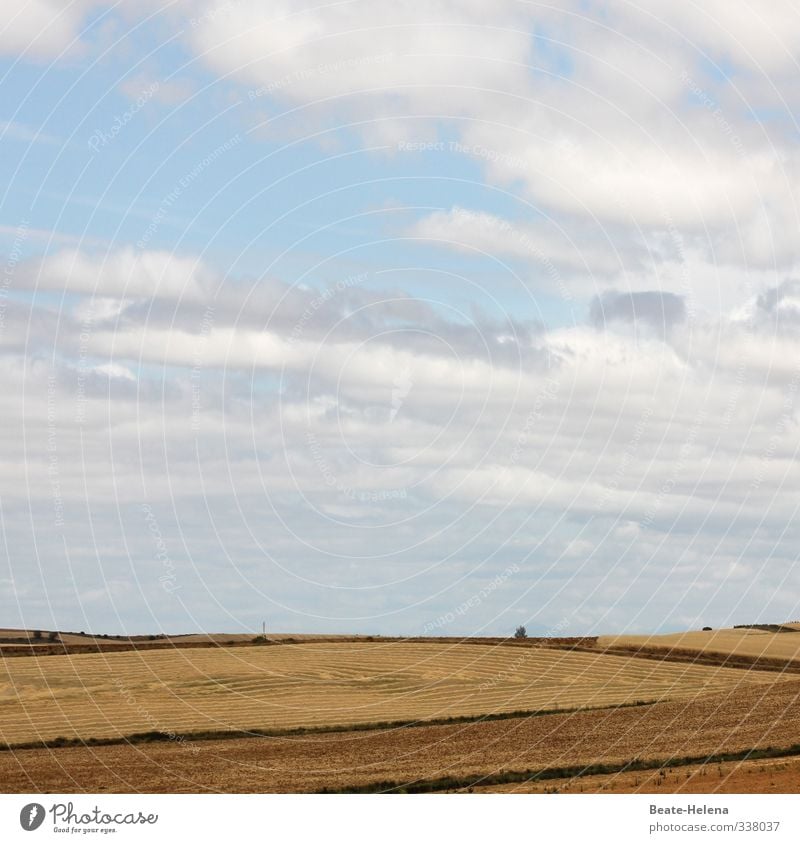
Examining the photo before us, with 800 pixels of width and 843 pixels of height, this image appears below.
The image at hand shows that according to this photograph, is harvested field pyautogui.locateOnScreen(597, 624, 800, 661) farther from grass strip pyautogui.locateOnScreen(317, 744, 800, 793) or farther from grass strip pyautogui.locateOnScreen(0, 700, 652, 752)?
grass strip pyautogui.locateOnScreen(317, 744, 800, 793)

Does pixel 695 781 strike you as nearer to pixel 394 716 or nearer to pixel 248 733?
pixel 248 733

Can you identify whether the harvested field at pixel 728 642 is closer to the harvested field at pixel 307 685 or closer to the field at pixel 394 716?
the field at pixel 394 716

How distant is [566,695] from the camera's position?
92.2m

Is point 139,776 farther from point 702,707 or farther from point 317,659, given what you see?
point 317,659

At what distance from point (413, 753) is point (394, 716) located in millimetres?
18967

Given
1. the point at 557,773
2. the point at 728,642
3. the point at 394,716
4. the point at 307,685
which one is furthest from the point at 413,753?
the point at 728,642

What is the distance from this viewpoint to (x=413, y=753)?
208ft

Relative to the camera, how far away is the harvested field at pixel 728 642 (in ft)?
398

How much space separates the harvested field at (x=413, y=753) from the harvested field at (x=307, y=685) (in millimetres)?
7959

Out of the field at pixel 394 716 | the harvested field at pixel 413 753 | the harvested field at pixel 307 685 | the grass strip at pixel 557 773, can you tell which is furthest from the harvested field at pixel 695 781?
the harvested field at pixel 307 685

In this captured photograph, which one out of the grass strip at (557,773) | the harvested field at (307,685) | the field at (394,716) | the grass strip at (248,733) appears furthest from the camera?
the harvested field at (307,685)

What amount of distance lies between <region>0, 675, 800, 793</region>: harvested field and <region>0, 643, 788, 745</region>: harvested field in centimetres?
796

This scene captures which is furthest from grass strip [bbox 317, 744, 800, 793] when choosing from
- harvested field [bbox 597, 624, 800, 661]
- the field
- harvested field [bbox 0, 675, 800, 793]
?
harvested field [bbox 597, 624, 800, 661]
